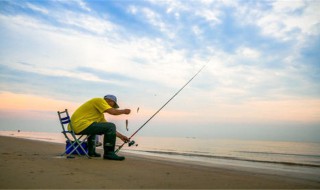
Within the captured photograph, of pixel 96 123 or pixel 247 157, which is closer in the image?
pixel 96 123

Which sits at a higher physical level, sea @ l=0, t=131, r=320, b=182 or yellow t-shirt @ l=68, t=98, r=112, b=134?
yellow t-shirt @ l=68, t=98, r=112, b=134

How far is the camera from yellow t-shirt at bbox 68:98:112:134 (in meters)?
6.27

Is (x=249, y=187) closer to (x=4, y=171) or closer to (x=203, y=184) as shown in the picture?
(x=203, y=184)

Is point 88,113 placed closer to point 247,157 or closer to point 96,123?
point 96,123

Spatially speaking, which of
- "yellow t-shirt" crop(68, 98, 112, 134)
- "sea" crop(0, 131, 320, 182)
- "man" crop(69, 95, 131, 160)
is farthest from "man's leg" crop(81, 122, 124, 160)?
"sea" crop(0, 131, 320, 182)

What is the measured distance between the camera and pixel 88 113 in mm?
6441

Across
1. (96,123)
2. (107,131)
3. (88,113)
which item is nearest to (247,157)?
(107,131)

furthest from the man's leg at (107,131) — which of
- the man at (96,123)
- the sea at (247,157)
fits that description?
the sea at (247,157)

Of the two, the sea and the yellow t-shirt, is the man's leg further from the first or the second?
the sea

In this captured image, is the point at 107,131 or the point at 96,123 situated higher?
the point at 96,123

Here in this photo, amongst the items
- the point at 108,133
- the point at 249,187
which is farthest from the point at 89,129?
the point at 249,187

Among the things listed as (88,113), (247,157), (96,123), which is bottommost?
(247,157)

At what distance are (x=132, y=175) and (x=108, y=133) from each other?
2197 millimetres

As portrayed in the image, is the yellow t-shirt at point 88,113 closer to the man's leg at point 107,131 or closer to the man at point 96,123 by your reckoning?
the man at point 96,123
